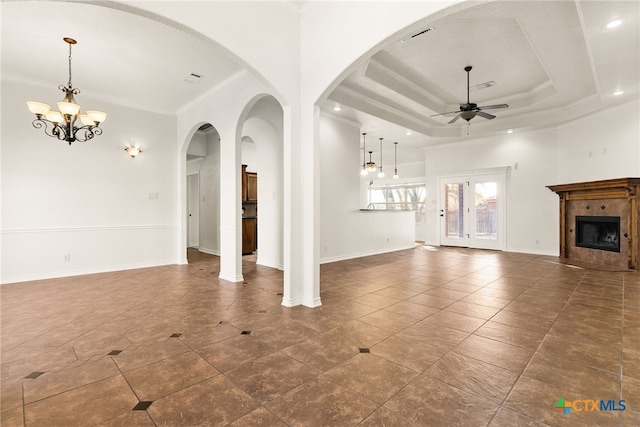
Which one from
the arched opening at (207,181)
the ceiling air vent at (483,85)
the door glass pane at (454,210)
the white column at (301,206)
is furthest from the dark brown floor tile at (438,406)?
the door glass pane at (454,210)

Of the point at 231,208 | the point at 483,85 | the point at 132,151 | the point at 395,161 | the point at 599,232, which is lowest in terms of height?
the point at 599,232

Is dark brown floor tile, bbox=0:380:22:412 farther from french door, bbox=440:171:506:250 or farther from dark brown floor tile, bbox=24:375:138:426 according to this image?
french door, bbox=440:171:506:250

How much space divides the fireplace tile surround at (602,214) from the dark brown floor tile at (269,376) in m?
6.67

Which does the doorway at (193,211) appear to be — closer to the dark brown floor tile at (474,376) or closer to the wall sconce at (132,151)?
the wall sconce at (132,151)

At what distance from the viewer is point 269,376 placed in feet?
6.75

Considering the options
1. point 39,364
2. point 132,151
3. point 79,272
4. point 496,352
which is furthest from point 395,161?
point 39,364

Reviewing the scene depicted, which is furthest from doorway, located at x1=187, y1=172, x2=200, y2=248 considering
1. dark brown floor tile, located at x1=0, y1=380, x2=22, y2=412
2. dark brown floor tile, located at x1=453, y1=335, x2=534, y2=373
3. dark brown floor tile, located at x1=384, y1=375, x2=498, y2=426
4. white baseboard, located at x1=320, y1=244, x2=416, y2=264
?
dark brown floor tile, located at x1=384, y1=375, x2=498, y2=426

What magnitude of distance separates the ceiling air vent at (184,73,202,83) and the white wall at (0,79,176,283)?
1882mm

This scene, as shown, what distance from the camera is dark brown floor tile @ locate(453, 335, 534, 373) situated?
7.25 ft

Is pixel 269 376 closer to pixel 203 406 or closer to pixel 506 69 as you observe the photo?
pixel 203 406

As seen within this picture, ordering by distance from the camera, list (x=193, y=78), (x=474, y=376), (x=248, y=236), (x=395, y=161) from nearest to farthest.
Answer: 1. (x=474, y=376)
2. (x=193, y=78)
3. (x=248, y=236)
4. (x=395, y=161)

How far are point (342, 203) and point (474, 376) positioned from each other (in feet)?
16.7

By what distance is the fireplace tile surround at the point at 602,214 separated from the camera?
18.0 feet

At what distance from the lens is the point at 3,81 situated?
4840mm
